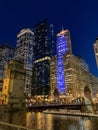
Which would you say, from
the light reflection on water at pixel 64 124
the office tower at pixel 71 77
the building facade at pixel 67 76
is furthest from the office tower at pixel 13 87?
the building facade at pixel 67 76

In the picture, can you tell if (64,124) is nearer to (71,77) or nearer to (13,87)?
(13,87)

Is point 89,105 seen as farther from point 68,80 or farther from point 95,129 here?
point 68,80

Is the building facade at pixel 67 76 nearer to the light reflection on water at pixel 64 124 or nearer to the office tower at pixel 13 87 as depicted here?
the light reflection on water at pixel 64 124

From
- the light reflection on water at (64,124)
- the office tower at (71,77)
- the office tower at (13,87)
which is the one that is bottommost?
the light reflection on water at (64,124)

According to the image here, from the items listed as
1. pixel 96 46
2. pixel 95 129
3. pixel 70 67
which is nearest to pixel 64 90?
pixel 70 67

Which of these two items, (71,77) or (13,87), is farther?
(71,77)

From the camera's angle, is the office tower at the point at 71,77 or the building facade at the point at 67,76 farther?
the building facade at the point at 67,76

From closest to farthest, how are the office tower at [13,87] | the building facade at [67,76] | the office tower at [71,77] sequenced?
the office tower at [13,87] → the office tower at [71,77] → the building facade at [67,76]

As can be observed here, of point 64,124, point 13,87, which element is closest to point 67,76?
point 13,87

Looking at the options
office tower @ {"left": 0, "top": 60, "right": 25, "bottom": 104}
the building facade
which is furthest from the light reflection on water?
the building facade

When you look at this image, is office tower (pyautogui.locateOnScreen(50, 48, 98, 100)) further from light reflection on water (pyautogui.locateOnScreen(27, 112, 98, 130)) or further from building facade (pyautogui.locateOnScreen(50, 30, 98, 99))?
light reflection on water (pyautogui.locateOnScreen(27, 112, 98, 130))

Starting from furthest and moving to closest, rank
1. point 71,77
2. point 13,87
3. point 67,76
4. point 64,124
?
point 67,76 → point 71,77 → point 13,87 → point 64,124

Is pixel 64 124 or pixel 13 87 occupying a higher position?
pixel 13 87

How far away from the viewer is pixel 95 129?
35.7 m
